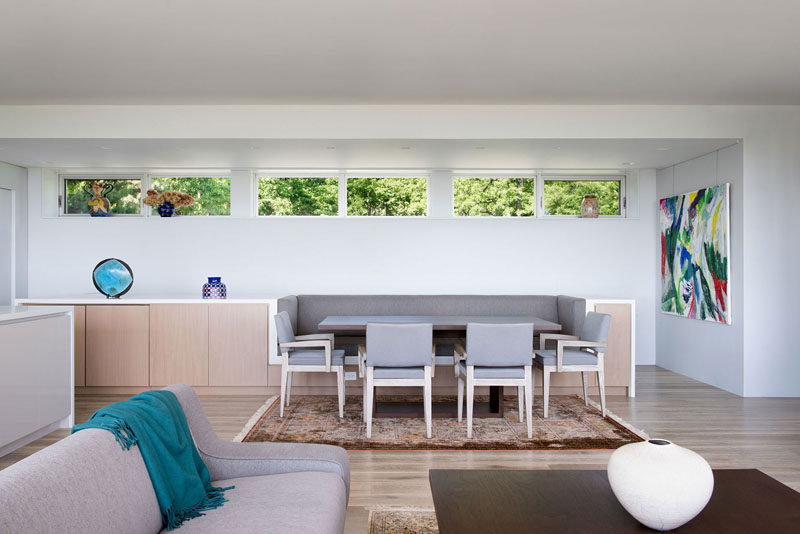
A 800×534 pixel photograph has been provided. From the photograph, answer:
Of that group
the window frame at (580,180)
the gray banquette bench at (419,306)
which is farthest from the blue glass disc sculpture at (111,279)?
the window frame at (580,180)

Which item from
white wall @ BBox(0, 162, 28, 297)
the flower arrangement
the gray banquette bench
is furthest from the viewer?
white wall @ BBox(0, 162, 28, 297)

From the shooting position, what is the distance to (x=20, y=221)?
6.96m

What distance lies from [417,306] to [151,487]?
4623 mm

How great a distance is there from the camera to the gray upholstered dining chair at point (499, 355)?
4.23 metres

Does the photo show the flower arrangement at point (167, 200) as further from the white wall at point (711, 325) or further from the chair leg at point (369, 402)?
the white wall at point (711, 325)

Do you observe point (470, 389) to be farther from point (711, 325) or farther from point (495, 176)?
point (495, 176)

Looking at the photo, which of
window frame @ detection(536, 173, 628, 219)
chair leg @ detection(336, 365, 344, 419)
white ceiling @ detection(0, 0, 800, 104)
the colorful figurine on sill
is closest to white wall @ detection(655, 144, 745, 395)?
window frame @ detection(536, 173, 628, 219)

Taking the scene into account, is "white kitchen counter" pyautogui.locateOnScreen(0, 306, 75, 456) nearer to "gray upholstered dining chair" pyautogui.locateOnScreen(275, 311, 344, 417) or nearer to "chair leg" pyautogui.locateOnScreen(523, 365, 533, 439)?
"gray upholstered dining chair" pyautogui.locateOnScreen(275, 311, 344, 417)

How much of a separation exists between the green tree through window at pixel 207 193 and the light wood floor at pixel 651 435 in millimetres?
2545

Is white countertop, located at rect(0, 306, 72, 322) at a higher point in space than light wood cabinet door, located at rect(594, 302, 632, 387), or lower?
higher

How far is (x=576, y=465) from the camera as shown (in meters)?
3.67

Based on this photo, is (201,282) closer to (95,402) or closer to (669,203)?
(95,402)

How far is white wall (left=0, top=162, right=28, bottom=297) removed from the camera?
687 cm

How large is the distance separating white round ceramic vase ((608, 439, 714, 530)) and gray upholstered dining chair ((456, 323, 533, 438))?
96.6 inches
